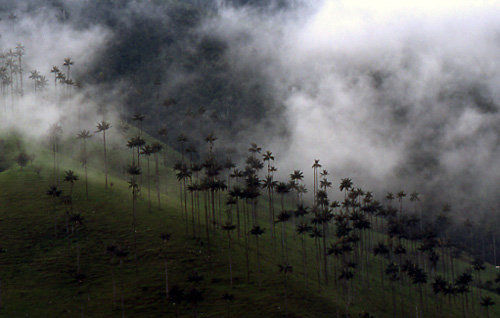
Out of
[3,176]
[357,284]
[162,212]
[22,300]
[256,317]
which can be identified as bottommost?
[357,284]

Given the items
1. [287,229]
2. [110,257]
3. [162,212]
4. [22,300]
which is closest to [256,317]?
[110,257]

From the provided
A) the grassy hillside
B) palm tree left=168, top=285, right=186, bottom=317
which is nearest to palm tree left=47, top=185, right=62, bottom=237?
the grassy hillside

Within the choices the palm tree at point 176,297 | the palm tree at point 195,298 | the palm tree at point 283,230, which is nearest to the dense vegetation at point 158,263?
the palm tree at point 176,297

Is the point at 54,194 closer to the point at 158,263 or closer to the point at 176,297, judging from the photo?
the point at 158,263

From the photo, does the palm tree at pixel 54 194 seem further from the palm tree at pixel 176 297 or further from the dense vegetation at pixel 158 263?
the palm tree at pixel 176 297

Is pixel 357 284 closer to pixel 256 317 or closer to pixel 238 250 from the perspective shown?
pixel 238 250

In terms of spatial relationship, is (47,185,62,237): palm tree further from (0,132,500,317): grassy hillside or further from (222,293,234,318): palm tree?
(222,293,234,318): palm tree

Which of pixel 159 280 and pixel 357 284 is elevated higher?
pixel 159 280

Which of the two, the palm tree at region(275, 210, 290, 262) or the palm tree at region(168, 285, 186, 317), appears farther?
the palm tree at region(275, 210, 290, 262)
